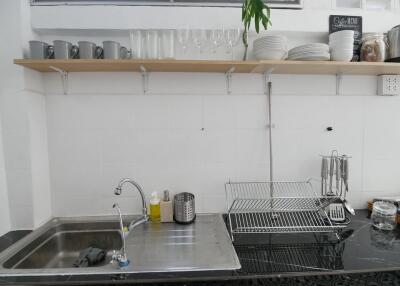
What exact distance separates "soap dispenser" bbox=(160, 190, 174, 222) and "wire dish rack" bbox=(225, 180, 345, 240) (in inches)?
14.0

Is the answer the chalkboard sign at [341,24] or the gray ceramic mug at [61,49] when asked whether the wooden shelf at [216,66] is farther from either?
the chalkboard sign at [341,24]

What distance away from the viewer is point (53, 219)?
1459 mm

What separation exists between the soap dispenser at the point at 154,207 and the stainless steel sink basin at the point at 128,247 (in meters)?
0.04

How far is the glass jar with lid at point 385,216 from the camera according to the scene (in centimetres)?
133

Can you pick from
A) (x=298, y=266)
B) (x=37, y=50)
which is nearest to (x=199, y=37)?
(x=37, y=50)

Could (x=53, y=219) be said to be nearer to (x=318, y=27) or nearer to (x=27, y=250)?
(x=27, y=250)

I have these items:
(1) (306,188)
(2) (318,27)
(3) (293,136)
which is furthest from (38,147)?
(2) (318,27)

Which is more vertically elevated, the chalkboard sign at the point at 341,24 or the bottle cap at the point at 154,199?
the chalkboard sign at the point at 341,24

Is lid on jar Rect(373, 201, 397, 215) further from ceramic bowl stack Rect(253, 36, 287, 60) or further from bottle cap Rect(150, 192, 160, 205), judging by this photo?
bottle cap Rect(150, 192, 160, 205)

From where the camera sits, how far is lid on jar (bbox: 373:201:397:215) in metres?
1.33

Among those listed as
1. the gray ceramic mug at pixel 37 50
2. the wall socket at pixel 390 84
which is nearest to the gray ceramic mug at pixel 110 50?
the gray ceramic mug at pixel 37 50

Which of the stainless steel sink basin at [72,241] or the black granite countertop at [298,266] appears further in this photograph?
the stainless steel sink basin at [72,241]

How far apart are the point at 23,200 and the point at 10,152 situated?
28 cm

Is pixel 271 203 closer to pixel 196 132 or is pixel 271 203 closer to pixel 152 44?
pixel 196 132
